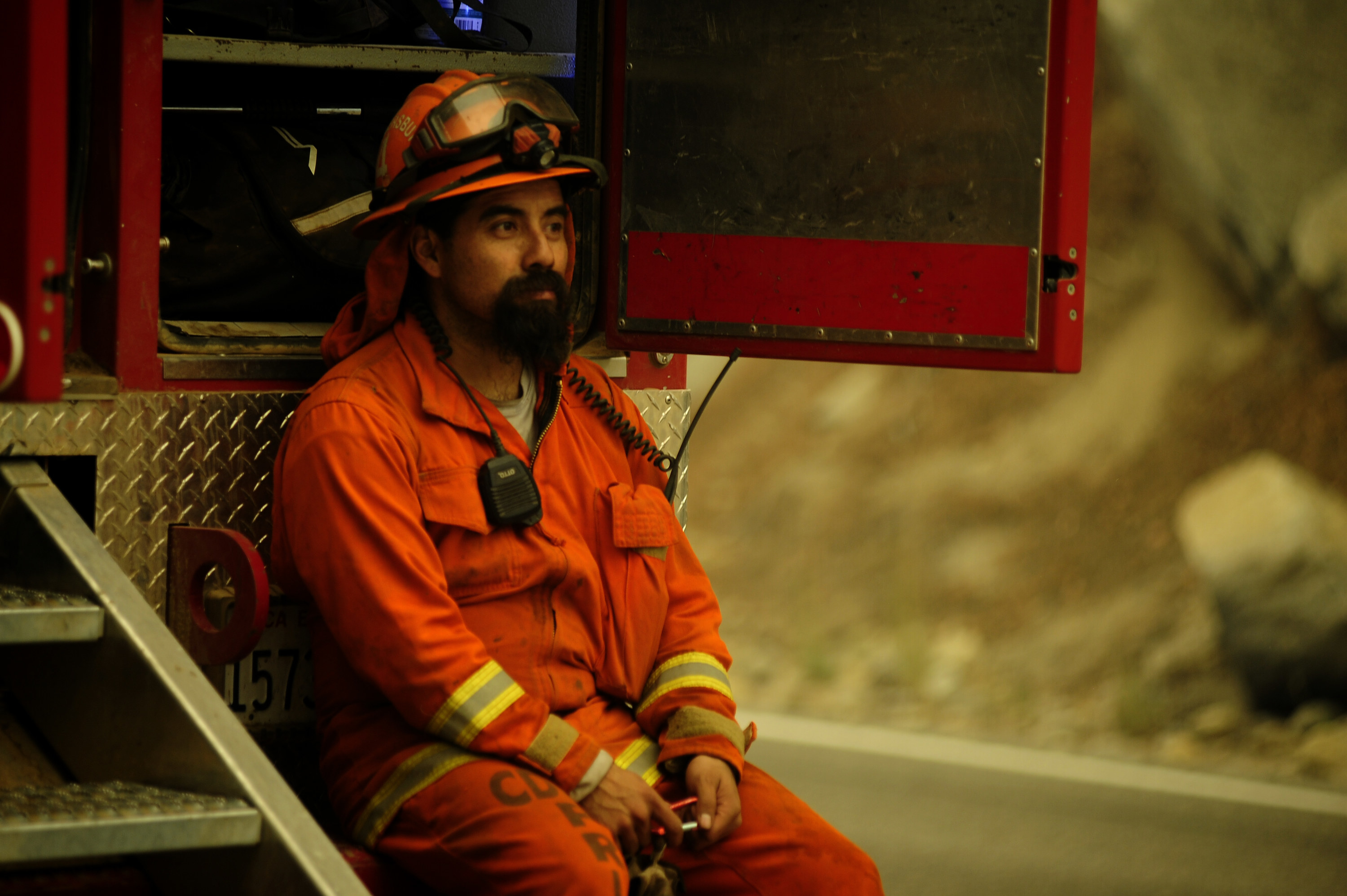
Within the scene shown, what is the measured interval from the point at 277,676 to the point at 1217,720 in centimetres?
733

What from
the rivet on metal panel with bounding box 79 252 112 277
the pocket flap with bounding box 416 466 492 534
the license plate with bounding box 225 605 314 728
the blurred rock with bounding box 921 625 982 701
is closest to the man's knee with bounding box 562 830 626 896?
the pocket flap with bounding box 416 466 492 534

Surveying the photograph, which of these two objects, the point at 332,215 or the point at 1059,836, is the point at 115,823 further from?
the point at 1059,836

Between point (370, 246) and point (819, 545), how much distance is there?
9395 millimetres

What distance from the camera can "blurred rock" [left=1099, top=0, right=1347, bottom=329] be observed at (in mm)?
11547

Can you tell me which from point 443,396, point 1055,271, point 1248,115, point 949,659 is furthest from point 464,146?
point 1248,115

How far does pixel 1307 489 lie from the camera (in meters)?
10.3

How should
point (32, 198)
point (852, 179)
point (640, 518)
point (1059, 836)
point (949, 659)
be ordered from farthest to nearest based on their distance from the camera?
point (949, 659) < point (1059, 836) < point (852, 179) < point (640, 518) < point (32, 198)

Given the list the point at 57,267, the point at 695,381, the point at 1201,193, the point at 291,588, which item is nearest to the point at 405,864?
the point at 291,588

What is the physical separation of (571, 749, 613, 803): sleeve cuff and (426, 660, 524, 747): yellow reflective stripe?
Answer: 182 millimetres

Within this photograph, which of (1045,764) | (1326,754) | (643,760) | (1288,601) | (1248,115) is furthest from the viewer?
(1248,115)

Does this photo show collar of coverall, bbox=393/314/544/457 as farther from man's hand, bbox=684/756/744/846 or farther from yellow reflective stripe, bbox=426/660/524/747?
man's hand, bbox=684/756/744/846

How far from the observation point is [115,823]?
1793mm

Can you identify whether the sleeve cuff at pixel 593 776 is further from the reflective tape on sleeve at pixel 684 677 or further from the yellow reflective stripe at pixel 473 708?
the reflective tape on sleeve at pixel 684 677

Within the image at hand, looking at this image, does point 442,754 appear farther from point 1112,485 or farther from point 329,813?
point 1112,485
